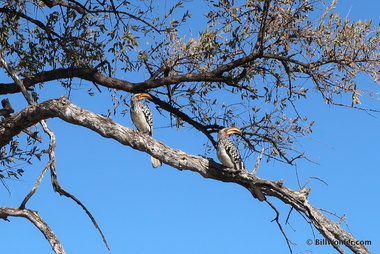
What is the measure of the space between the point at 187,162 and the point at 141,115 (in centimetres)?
233

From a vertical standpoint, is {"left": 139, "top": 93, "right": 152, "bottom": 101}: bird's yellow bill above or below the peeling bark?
above

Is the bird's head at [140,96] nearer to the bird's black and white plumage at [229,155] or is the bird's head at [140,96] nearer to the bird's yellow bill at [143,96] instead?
the bird's yellow bill at [143,96]

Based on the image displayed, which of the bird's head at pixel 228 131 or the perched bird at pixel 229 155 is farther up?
the bird's head at pixel 228 131

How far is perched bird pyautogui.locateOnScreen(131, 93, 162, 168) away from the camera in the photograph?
917cm

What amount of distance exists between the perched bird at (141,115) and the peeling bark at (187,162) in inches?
74.3

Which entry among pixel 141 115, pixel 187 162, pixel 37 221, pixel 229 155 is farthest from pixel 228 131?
pixel 37 221

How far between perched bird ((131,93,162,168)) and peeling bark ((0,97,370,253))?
1.89 meters

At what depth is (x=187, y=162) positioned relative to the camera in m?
6.98

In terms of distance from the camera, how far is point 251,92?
383 inches

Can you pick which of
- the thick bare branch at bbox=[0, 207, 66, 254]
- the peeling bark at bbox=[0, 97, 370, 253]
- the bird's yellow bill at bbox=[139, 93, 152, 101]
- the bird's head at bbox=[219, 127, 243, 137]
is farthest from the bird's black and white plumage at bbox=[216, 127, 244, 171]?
the thick bare branch at bbox=[0, 207, 66, 254]

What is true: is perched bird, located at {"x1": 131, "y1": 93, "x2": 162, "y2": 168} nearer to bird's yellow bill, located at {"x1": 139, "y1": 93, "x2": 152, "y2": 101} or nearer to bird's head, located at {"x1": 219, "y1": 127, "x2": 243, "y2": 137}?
bird's yellow bill, located at {"x1": 139, "y1": 93, "x2": 152, "y2": 101}

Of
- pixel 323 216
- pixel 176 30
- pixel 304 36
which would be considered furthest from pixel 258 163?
pixel 176 30

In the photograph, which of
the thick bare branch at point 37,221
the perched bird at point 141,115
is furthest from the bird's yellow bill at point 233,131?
the thick bare branch at point 37,221

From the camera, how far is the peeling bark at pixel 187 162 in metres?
6.60
